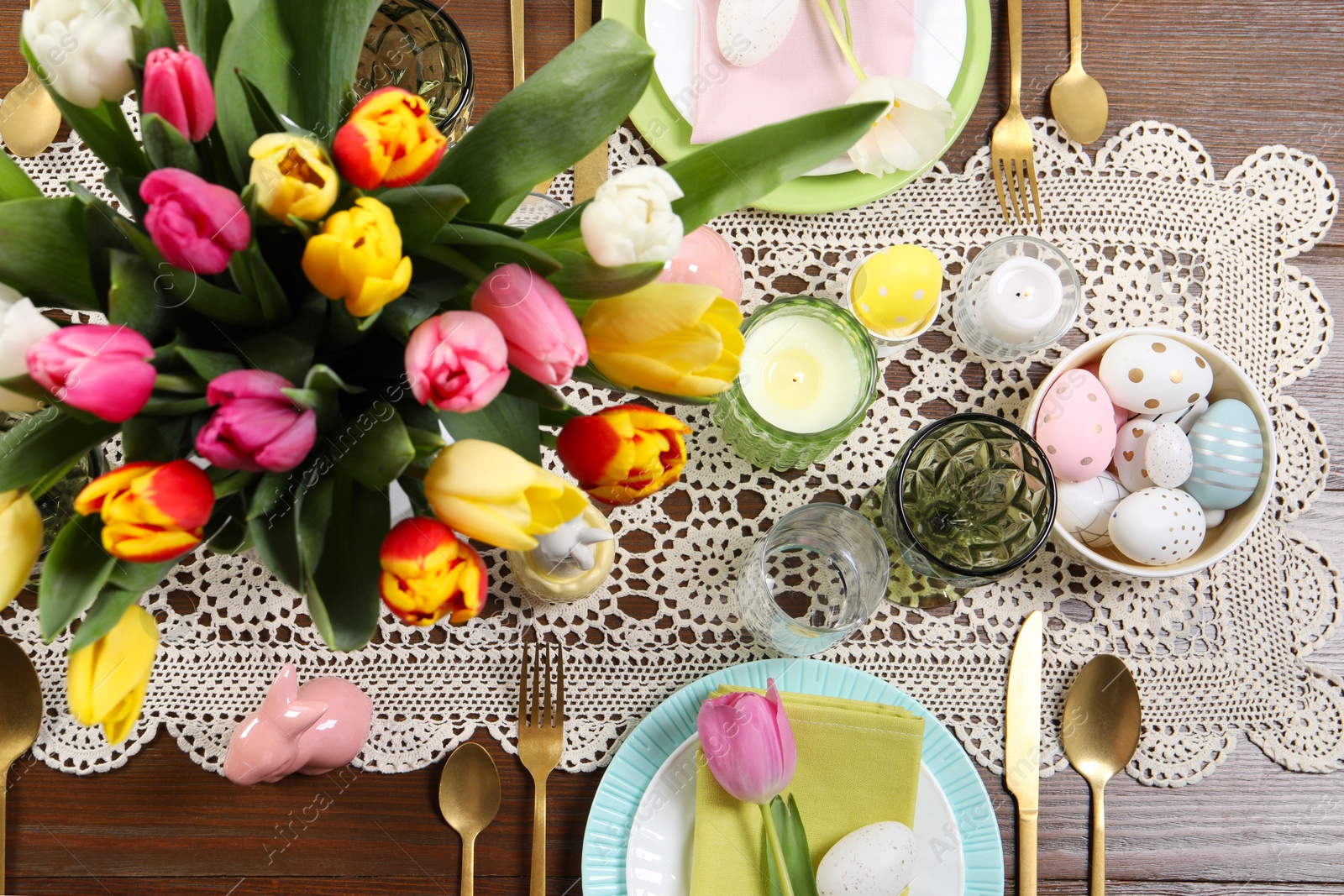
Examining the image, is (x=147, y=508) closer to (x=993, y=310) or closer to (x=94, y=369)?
(x=94, y=369)

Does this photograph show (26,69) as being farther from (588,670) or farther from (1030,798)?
(1030,798)

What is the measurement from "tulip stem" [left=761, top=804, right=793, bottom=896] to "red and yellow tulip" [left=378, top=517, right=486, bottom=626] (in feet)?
1.15

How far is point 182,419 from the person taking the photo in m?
0.37

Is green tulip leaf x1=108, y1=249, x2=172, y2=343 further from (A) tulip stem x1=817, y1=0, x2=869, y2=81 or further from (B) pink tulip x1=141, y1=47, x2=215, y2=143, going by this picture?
(A) tulip stem x1=817, y1=0, x2=869, y2=81

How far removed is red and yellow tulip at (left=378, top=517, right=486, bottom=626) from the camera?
12.9 inches

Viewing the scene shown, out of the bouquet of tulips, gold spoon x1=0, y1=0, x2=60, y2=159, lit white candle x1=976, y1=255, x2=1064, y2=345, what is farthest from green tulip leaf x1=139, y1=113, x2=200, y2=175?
lit white candle x1=976, y1=255, x2=1064, y2=345

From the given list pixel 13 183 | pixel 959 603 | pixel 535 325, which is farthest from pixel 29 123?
pixel 959 603

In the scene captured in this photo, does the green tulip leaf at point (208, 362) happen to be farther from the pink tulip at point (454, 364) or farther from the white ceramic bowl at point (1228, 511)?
the white ceramic bowl at point (1228, 511)

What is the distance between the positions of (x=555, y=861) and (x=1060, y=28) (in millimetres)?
816

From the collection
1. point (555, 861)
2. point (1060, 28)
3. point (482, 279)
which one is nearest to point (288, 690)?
point (555, 861)

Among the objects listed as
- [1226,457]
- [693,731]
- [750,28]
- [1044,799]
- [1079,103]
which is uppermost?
[750,28]

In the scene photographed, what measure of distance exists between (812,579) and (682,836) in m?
0.22

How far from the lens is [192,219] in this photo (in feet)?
0.99

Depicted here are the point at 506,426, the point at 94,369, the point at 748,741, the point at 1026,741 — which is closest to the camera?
the point at 94,369
